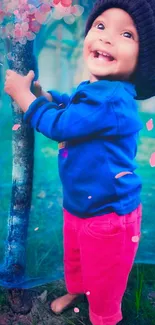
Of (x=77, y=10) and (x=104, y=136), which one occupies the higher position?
(x=77, y=10)

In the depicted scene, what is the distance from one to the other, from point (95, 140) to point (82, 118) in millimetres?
119

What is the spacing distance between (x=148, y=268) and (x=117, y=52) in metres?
1.30

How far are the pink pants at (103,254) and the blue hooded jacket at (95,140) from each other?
6 centimetres

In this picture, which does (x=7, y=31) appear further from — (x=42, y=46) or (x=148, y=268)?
(x=148, y=268)

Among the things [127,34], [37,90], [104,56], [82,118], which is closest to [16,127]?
[37,90]

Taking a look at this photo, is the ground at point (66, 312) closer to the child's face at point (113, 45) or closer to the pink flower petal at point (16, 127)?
the pink flower petal at point (16, 127)

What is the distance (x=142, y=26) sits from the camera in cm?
169

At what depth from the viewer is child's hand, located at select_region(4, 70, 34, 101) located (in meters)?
1.85

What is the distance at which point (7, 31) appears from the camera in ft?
6.10

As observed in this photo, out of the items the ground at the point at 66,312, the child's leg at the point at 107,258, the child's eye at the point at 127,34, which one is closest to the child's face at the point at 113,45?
the child's eye at the point at 127,34

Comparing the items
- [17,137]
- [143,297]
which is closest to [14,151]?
[17,137]

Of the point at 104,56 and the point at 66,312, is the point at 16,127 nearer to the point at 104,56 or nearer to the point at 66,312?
the point at 104,56

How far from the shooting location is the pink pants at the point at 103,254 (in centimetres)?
191

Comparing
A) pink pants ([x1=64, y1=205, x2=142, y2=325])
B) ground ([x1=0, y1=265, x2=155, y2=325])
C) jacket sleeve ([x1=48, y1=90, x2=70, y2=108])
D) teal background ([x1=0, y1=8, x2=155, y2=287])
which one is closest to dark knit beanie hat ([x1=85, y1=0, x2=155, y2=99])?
teal background ([x1=0, y1=8, x2=155, y2=287])
